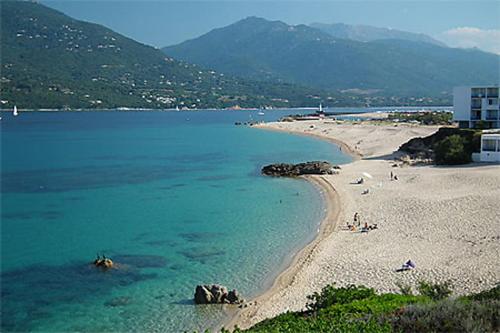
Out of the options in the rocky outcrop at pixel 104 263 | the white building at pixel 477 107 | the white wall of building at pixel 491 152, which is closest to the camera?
the rocky outcrop at pixel 104 263

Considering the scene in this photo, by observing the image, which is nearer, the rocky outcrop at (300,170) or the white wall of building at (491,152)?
the white wall of building at (491,152)

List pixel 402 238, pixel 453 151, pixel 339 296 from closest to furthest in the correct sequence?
pixel 339 296, pixel 402 238, pixel 453 151

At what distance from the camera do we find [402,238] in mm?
25562

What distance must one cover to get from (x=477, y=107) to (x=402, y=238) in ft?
126

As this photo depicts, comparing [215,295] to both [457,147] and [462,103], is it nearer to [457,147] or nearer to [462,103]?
[457,147]

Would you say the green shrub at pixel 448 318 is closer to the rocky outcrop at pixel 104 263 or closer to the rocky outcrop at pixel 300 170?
the rocky outcrop at pixel 104 263

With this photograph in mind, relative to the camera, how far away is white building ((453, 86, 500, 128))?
56.2m

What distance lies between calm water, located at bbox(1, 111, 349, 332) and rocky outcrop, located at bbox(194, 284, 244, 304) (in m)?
0.35

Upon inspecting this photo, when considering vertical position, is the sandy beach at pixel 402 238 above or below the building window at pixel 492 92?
below

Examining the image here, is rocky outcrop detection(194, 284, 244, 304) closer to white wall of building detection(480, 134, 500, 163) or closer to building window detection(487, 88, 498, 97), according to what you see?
white wall of building detection(480, 134, 500, 163)

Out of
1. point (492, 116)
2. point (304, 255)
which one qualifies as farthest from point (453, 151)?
point (304, 255)

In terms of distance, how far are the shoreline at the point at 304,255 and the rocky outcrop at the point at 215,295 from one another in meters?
0.63

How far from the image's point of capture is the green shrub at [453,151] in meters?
45.9

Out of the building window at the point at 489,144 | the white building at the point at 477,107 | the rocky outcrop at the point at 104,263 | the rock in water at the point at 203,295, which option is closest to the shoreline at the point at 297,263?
the rock in water at the point at 203,295
